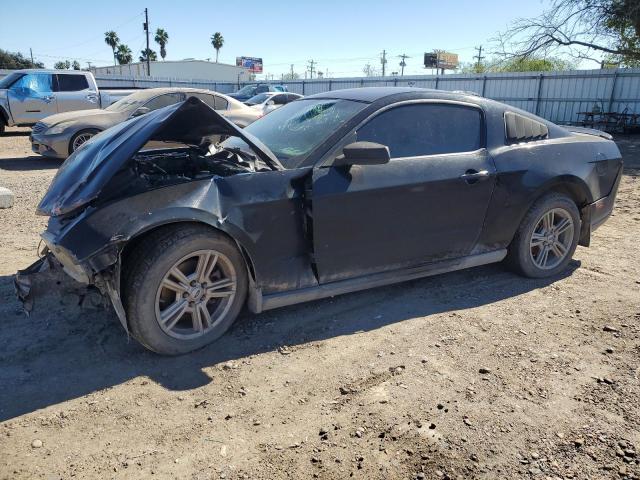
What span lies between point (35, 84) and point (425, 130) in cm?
1418

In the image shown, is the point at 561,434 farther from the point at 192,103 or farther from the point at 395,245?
the point at 192,103

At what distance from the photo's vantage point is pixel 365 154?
342 cm

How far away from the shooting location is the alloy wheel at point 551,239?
466 cm

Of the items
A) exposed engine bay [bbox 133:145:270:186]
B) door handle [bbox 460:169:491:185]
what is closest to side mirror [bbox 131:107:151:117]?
exposed engine bay [bbox 133:145:270:186]

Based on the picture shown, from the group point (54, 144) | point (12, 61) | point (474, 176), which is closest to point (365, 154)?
point (474, 176)

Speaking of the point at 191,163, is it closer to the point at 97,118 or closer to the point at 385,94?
the point at 385,94

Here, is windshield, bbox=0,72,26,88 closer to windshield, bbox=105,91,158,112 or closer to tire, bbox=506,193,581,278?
windshield, bbox=105,91,158,112

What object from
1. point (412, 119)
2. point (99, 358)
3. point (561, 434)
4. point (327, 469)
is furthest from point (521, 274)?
point (99, 358)

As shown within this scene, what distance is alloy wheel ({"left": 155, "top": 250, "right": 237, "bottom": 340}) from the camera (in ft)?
10.5

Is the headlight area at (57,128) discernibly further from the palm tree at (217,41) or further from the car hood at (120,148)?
the palm tree at (217,41)

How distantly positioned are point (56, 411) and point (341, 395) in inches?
60.9

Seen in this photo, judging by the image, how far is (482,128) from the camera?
4.32 meters

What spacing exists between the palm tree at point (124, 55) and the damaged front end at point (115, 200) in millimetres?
85870

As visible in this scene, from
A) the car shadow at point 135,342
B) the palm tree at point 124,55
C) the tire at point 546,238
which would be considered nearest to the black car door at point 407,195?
the car shadow at point 135,342
